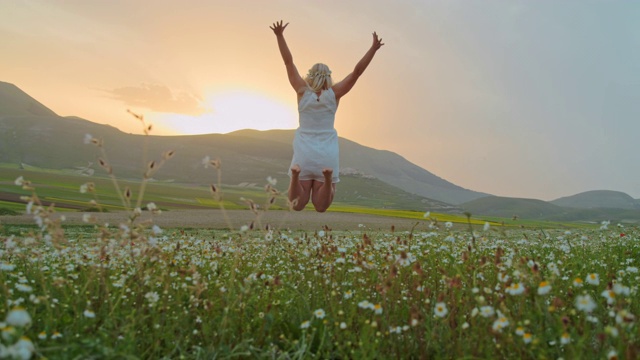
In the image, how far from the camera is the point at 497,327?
3.10m

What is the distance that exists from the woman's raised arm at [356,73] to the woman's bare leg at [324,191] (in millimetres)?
1843

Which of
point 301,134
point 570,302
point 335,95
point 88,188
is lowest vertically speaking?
point 570,302

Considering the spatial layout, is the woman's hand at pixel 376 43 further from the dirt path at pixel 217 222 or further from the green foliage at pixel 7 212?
the green foliage at pixel 7 212

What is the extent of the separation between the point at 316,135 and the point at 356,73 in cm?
160

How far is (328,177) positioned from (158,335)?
7.10 metres

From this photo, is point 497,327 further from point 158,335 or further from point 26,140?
point 26,140

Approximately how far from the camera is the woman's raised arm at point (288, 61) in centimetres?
1045

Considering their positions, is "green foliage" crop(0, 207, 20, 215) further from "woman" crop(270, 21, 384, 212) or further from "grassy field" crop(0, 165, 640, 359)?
"grassy field" crop(0, 165, 640, 359)

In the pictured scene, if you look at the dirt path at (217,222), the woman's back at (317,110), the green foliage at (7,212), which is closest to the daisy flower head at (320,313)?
the woman's back at (317,110)

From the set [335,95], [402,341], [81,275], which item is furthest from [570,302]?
[335,95]

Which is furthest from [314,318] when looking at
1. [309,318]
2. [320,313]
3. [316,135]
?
[316,135]

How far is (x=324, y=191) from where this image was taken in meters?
11.1

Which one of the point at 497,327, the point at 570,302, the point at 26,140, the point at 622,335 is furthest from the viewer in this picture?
the point at 26,140

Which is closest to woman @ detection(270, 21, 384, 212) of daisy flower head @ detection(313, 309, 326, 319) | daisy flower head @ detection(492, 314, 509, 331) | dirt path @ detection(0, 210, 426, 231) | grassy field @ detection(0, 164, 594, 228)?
grassy field @ detection(0, 164, 594, 228)
